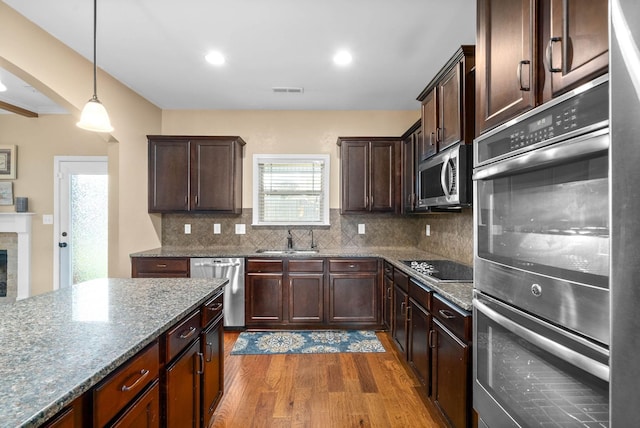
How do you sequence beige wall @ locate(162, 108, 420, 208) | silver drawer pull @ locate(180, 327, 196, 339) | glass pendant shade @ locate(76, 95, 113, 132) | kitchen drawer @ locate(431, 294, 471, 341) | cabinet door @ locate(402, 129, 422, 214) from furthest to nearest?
beige wall @ locate(162, 108, 420, 208)
cabinet door @ locate(402, 129, 422, 214)
glass pendant shade @ locate(76, 95, 113, 132)
kitchen drawer @ locate(431, 294, 471, 341)
silver drawer pull @ locate(180, 327, 196, 339)

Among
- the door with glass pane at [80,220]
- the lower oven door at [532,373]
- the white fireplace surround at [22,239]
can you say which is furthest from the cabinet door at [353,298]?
the white fireplace surround at [22,239]

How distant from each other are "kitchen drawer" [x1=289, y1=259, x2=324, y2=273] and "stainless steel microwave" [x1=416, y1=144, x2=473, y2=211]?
5.18ft

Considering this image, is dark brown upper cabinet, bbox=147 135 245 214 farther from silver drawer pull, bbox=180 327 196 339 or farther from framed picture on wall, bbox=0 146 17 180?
silver drawer pull, bbox=180 327 196 339

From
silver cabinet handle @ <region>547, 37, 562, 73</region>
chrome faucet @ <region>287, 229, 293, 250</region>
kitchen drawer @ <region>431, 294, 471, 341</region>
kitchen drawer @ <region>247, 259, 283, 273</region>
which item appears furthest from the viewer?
chrome faucet @ <region>287, 229, 293, 250</region>

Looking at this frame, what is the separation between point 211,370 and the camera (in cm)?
194

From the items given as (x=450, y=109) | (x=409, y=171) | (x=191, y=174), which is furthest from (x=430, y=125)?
(x=191, y=174)

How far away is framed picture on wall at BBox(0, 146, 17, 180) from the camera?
445 centimetres

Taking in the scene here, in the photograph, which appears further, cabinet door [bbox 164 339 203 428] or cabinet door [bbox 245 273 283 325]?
cabinet door [bbox 245 273 283 325]

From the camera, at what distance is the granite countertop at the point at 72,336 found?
782mm

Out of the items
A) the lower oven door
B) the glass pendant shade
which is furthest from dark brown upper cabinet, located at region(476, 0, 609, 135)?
the glass pendant shade

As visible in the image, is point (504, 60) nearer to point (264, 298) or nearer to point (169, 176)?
point (264, 298)

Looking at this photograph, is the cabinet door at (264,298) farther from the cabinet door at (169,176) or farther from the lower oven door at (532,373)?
the lower oven door at (532,373)

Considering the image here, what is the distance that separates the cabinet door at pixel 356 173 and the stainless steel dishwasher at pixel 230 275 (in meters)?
1.50

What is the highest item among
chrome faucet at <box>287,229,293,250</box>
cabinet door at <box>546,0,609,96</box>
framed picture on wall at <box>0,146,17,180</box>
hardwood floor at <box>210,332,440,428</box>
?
framed picture on wall at <box>0,146,17,180</box>
